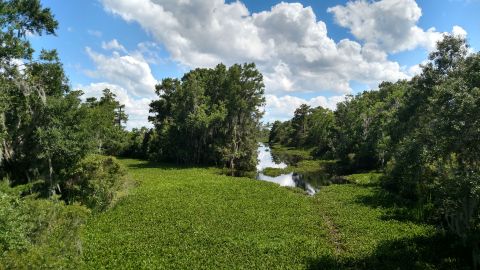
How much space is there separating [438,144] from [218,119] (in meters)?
46.8

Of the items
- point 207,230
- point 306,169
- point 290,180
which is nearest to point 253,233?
point 207,230

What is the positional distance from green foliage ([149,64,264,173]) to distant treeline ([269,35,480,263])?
1830 centimetres

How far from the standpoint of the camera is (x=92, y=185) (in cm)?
3045

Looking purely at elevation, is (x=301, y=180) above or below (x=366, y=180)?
below

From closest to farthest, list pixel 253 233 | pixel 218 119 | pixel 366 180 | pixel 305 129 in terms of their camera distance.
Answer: pixel 253 233 < pixel 366 180 < pixel 218 119 < pixel 305 129

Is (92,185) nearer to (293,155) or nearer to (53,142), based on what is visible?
(53,142)

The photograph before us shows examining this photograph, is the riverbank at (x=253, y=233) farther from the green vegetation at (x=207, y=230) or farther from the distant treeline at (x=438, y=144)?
the distant treeline at (x=438, y=144)

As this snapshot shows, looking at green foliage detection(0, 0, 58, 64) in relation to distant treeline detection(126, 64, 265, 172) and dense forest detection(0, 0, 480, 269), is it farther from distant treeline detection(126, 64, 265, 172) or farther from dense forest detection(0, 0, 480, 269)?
distant treeline detection(126, 64, 265, 172)

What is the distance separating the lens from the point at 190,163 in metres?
67.1

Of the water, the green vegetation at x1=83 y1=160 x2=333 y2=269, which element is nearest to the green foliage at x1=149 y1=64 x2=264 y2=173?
the water

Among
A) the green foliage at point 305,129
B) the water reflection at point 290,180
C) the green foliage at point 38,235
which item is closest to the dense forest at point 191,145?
the green foliage at point 38,235

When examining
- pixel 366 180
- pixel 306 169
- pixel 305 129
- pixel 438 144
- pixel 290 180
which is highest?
pixel 305 129

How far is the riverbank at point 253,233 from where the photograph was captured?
20.2 meters

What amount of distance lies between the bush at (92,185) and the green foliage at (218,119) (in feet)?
98.1
